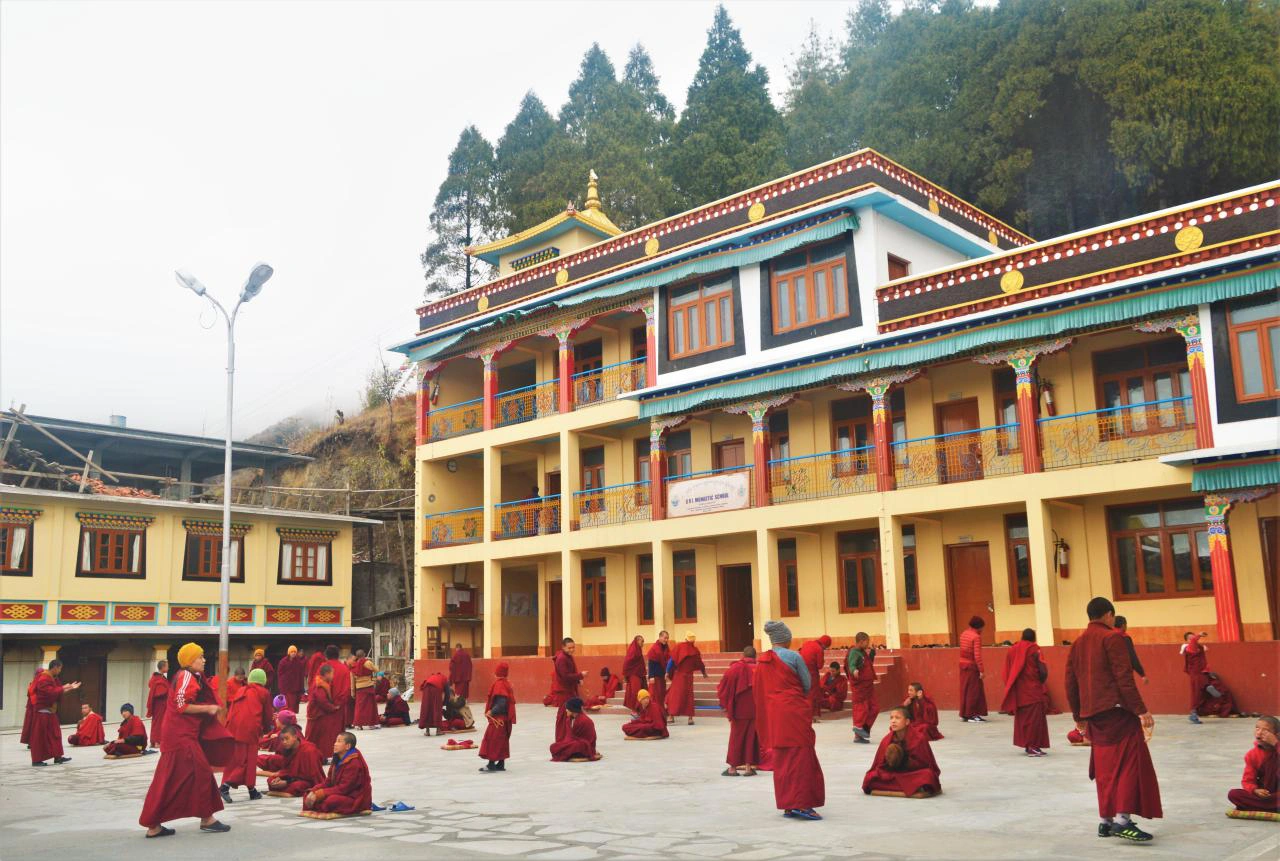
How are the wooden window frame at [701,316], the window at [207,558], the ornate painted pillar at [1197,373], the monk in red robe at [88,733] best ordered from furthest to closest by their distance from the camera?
the window at [207,558]
the wooden window frame at [701,316]
the monk in red robe at [88,733]
the ornate painted pillar at [1197,373]

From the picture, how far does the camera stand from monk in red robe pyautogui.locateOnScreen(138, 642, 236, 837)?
9336 millimetres

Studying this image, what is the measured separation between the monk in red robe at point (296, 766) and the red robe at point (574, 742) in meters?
3.41

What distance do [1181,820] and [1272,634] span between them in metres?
11.5

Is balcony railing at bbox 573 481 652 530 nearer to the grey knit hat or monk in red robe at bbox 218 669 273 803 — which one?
monk in red robe at bbox 218 669 273 803

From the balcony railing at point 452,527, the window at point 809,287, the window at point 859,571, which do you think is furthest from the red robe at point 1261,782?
the balcony railing at point 452,527

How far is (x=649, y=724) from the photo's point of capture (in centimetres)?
1706

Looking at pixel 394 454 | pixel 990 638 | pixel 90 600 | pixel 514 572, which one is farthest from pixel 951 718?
pixel 394 454

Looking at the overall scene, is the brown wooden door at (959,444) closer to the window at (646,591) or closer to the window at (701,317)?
the window at (701,317)

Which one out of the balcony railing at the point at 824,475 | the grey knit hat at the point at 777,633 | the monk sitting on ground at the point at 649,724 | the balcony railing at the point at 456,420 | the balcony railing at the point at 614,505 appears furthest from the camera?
the balcony railing at the point at 456,420

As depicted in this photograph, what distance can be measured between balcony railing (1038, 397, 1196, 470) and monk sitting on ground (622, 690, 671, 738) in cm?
828

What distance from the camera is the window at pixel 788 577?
80.0 ft

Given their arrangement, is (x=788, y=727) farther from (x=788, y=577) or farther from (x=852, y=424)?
(x=788, y=577)

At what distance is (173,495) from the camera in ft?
109

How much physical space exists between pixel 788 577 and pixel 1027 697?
37.1 feet
